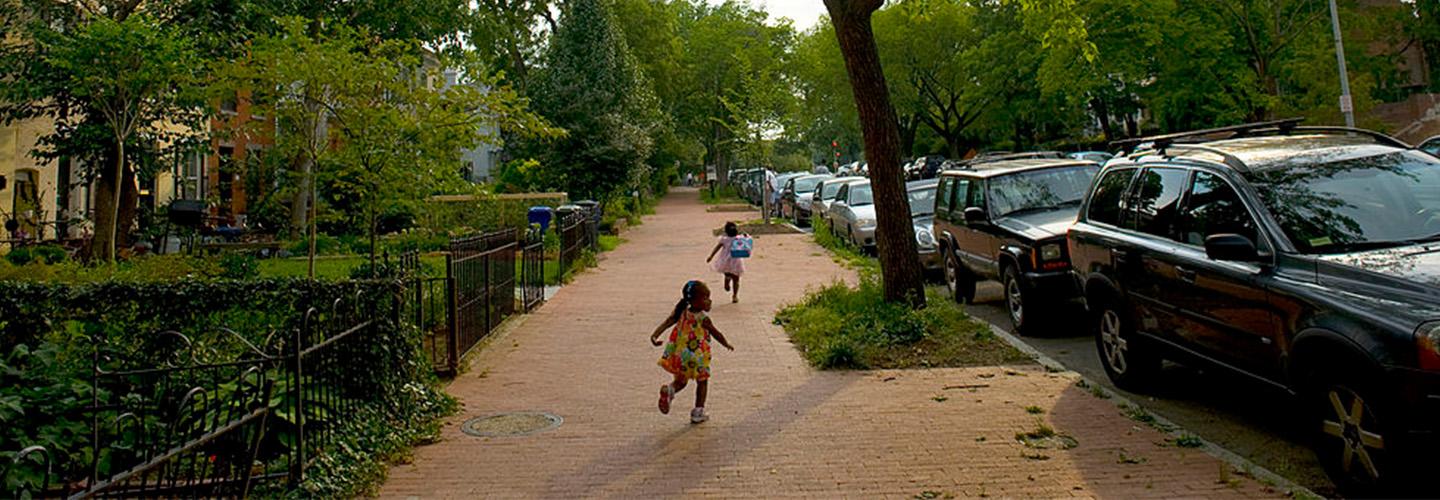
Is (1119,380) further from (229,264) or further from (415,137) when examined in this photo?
(229,264)

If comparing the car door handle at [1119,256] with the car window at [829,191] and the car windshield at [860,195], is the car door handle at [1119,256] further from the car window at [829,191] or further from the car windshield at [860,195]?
the car window at [829,191]

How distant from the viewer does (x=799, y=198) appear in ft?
109

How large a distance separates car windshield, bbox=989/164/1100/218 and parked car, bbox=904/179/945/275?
159 centimetres

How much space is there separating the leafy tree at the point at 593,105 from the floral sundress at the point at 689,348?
70.1ft

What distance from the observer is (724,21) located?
63500mm

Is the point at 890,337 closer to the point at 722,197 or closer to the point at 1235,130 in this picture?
the point at 1235,130

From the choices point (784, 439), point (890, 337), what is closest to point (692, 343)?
point (784, 439)

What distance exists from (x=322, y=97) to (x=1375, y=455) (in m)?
9.52

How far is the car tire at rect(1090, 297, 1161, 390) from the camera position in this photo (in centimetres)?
730

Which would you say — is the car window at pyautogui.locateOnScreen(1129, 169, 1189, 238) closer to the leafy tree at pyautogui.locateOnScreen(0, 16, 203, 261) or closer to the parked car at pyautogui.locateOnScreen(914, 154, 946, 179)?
the leafy tree at pyautogui.locateOnScreen(0, 16, 203, 261)

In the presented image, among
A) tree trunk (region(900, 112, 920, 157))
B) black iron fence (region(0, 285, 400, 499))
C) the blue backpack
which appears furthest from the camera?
tree trunk (region(900, 112, 920, 157))

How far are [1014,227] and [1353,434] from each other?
629cm

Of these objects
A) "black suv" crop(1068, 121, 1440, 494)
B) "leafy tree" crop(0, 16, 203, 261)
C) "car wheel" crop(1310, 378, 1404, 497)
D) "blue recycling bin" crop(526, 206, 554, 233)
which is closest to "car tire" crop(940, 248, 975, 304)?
"black suv" crop(1068, 121, 1440, 494)

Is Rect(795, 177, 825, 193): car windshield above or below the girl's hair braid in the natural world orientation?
above
